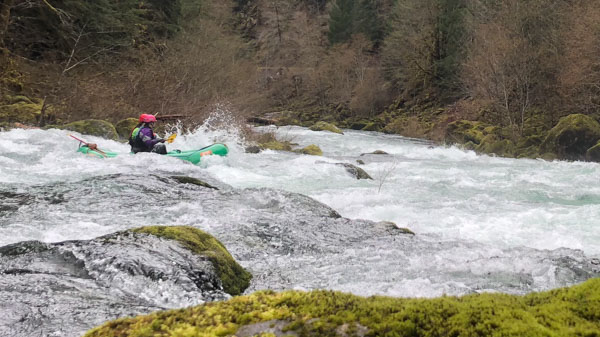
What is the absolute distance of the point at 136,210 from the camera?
21.9ft

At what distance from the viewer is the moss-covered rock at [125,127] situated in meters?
17.3

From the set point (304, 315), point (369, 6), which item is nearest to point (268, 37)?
point (369, 6)

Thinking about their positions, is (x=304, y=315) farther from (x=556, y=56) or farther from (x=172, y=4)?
(x=172, y=4)

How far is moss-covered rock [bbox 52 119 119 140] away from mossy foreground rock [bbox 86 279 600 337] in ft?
49.6

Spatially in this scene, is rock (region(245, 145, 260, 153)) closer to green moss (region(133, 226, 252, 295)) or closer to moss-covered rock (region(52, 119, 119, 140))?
moss-covered rock (region(52, 119, 119, 140))

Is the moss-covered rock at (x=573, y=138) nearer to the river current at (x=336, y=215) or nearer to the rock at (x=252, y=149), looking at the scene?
the river current at (x=336, y=215)

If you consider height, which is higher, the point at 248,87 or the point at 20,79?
the point at 20,79

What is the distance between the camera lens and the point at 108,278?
3.59m

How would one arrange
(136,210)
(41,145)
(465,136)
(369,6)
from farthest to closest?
(369,6) → (465,136) → (41,145) → (136,210)

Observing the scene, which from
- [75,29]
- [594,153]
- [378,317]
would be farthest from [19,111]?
[594,153]

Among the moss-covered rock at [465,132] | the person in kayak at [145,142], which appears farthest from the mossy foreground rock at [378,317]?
the moss-covered rock at [465,132]

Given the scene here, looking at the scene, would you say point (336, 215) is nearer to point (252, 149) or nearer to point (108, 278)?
point (108, 278)

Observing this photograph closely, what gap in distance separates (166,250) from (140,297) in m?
0.68

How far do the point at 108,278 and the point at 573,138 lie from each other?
17.1 metres
